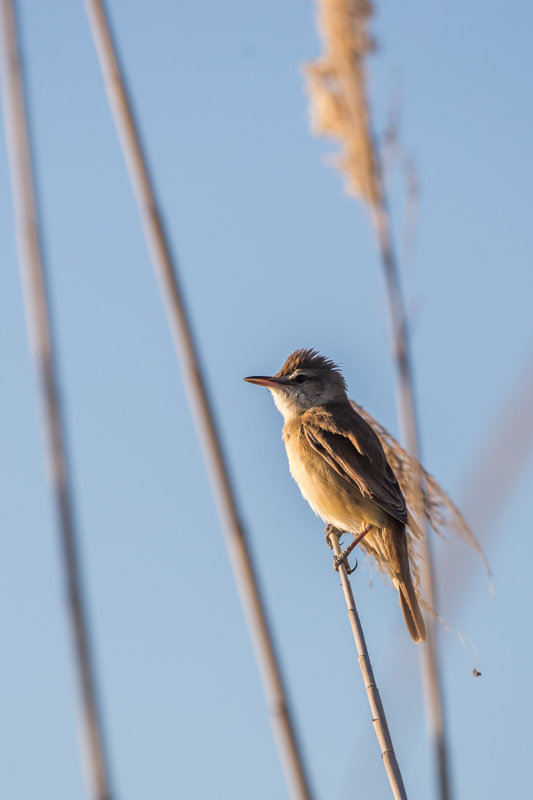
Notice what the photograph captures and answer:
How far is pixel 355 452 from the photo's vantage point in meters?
5.34

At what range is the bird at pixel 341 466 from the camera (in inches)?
192

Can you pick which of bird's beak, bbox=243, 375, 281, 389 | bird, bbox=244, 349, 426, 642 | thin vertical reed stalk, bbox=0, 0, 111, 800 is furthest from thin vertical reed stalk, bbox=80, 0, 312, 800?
bird's beak, bbox=243, 375, 281, 389

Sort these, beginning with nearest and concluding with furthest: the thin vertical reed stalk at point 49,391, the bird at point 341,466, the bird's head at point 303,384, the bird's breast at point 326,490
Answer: the thin vertical reed stalk at point 49,391 < the bird at point 341,466 < the bird's breast at point 326,490 < the bird's head at point 303,384

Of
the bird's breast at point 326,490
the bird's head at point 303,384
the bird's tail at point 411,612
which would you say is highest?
the bird's head at point 303,384

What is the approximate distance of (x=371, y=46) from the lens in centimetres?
385

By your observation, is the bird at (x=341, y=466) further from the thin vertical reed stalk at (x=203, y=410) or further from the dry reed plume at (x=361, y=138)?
the thin vertical reed stalk at (x=203, y=410)

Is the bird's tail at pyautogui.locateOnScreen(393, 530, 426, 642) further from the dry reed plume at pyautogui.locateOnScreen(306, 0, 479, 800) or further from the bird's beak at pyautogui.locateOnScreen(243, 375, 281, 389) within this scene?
the bird's beak at pyautogui.locateOnScreen(243, 375, 281, 389)

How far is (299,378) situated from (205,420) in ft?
12.7

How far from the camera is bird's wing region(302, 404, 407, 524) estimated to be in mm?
4992

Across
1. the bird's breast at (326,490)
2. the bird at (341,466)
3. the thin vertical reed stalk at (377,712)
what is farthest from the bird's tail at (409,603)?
the thin vertical reed stalk at (377,712)

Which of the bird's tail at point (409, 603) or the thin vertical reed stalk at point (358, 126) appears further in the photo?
the bird's tail at point (409, 603)

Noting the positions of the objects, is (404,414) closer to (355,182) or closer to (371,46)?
(355,182)

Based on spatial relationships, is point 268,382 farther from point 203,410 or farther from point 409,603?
point 203,410

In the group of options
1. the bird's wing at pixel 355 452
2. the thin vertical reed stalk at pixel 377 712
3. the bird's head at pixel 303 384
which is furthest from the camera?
the bird's head at pixel 303 384
